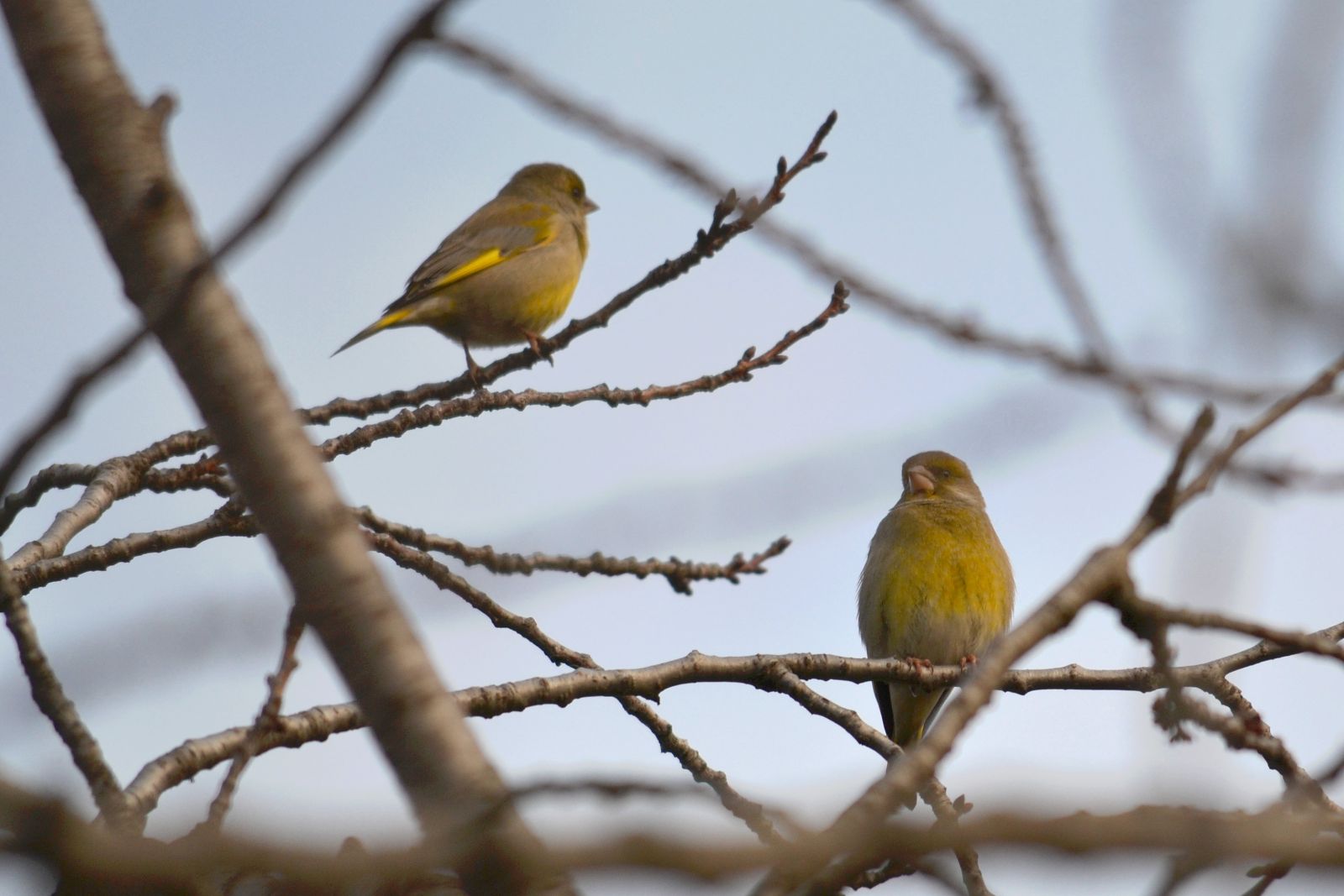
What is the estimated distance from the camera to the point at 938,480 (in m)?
9.45

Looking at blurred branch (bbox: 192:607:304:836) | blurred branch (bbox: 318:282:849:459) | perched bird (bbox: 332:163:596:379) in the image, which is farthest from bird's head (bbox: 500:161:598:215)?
blurred branch (bbox: 192:607:304:836)

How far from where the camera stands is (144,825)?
89.0 inches

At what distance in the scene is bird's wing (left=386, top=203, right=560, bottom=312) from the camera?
949 cm

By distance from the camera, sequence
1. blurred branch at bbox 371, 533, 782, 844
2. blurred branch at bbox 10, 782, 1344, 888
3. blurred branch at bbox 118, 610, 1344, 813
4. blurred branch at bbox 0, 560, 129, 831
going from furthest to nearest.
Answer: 1. blurred branch at bbox 371, 533, 782, 844
2. blurred branch at bbox 118, 610, 1344, 813
3. blurred branch at bbox 0, 560, 129, 831
4. blurred branch at bbox 10, 782, 1344, 888

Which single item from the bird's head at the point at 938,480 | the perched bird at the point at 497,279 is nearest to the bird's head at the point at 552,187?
the perched bird at the point at 497,279

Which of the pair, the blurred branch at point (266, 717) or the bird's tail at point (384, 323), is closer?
the blurred branch at point (266, 717)

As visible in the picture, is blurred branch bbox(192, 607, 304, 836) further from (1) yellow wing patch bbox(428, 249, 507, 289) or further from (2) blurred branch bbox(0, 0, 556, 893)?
(1) yellow wing patch bbox(428, 249, 507, 289)

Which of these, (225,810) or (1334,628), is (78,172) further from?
(1334,628)

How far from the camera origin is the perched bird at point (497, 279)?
30.6 feet

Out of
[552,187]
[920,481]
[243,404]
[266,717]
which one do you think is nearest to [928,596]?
[920,481]

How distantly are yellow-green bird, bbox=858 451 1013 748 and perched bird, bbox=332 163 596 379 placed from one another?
8.62 ft

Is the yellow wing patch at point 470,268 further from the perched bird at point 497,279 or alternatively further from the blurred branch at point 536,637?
the blurred branch at point 536,637

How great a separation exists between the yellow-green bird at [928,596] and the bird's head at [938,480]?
374 millimetres

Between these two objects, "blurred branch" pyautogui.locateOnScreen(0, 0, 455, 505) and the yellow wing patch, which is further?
the yellow wing patch
